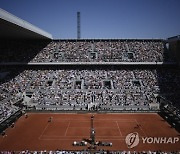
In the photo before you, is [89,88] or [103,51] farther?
[103,51]

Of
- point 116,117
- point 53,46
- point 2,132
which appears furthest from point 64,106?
point 53,46

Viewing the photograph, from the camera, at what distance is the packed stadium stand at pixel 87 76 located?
37953 millimetres

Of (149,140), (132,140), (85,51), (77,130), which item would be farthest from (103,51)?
(149,140)

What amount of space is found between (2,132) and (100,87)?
66.3ft

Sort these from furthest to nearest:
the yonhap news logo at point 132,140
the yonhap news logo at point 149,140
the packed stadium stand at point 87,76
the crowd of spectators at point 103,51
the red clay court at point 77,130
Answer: the crowd of spectators at point 103,51, the packed stadium stand at point 87,76, the yonhap news logo at point 149,140, the yonhap news logo at point 132,140, the red clay court at point 77,130

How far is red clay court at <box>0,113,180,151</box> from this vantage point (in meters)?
22.9

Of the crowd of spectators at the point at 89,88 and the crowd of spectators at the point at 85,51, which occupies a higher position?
the crowd of spectators at the point at 85,51

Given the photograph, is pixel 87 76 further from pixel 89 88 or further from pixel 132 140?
pixel 132 140

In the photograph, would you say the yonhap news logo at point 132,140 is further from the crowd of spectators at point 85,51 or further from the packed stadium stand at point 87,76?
the crowd of spectators at point 85,51

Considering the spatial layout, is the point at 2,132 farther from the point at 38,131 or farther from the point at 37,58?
the point at 37,58

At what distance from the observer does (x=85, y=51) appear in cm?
5103

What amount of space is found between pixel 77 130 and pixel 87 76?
61.4 ft

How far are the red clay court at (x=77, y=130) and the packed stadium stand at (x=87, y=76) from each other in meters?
2.83

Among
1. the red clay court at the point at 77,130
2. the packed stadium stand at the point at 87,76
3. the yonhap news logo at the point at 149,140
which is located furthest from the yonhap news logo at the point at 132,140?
the packed stadium stand at the point at 87,76
